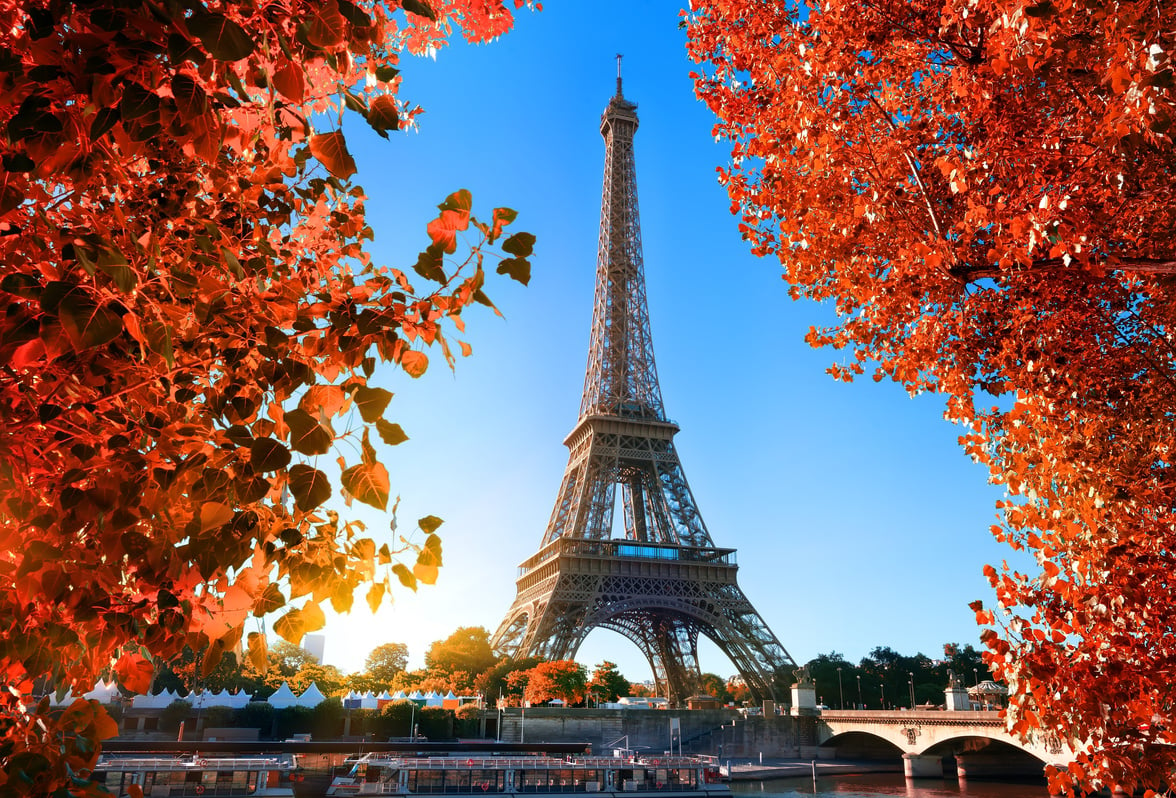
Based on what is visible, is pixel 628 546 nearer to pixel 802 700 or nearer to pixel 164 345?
pixel 802 700

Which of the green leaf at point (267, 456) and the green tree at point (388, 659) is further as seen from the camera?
the green tree at point (388, 659)

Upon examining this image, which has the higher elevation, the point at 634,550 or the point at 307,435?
the point at 634,550

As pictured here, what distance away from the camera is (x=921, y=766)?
49.0m

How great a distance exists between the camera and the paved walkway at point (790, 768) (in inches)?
1738

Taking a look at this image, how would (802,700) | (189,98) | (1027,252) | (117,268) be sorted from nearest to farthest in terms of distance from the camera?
1. (117,268)
2. (189,98)
3. (1027,252)
4. (802,700)

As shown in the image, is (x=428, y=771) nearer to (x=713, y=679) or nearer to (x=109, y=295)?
(x=109, y=295)

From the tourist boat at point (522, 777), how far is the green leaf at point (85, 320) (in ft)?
98.0

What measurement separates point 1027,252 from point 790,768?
49.9 m

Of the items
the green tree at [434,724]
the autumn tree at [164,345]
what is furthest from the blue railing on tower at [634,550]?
the autumn tree at [164,345]

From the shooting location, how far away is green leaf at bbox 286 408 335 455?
1.84 meters

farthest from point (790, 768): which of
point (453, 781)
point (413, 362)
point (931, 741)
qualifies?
point (413, 362)

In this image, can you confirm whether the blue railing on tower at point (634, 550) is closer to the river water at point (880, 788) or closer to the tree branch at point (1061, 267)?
the river water at point (880, 788)

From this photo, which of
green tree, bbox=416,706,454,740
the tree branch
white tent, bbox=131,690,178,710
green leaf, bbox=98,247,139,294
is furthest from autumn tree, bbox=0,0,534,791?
green tree, bbox=416,706,454,740

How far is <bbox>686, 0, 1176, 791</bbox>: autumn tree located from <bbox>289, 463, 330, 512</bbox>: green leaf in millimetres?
3484
